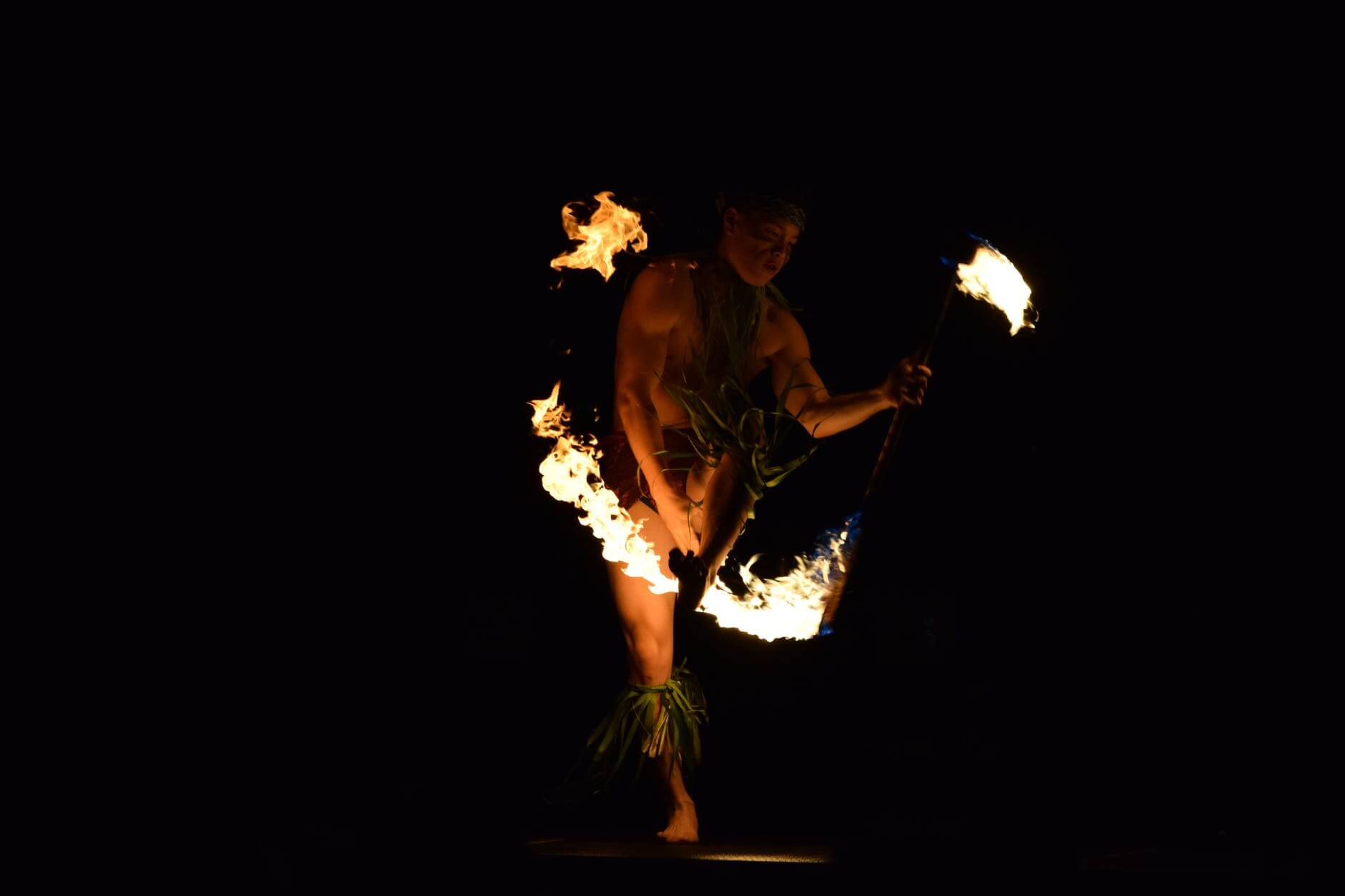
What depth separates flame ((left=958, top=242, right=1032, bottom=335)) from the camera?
9.37 ft

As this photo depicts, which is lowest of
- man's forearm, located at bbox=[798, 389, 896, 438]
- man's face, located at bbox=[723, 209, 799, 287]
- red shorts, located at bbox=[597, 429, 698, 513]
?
red shorts, located at bbox=[597, 429, 698, 513]

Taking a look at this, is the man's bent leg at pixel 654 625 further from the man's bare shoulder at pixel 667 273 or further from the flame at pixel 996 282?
the flame at pixel 996 282

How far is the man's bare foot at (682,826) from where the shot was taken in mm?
3051

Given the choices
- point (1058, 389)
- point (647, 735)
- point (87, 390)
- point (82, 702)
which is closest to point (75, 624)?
point (82, 702)

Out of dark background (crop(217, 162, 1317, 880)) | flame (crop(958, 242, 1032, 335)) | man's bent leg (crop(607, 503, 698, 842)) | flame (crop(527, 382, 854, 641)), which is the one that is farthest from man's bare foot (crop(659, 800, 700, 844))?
flame (crop(958, 242, 1032, 335))

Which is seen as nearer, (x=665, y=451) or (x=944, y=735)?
(x=665, y=451)

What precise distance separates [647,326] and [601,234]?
0.32m

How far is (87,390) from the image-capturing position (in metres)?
3.14

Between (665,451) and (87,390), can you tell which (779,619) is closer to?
(665,451)

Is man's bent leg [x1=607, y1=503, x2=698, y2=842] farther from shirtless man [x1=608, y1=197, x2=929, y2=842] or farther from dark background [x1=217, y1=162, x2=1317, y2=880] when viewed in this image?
dark background [x1=217, y1=162, x2=1317, y2=880]

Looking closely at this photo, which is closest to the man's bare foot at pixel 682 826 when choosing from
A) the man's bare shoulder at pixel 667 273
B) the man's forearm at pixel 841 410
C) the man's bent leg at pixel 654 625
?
the man's bent leg at pixel 654 625

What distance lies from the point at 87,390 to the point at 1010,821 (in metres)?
2.49

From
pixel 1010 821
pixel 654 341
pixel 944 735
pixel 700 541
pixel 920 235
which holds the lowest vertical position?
pixel 1010 821

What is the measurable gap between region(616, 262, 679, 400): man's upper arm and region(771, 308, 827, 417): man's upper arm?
31 cm
